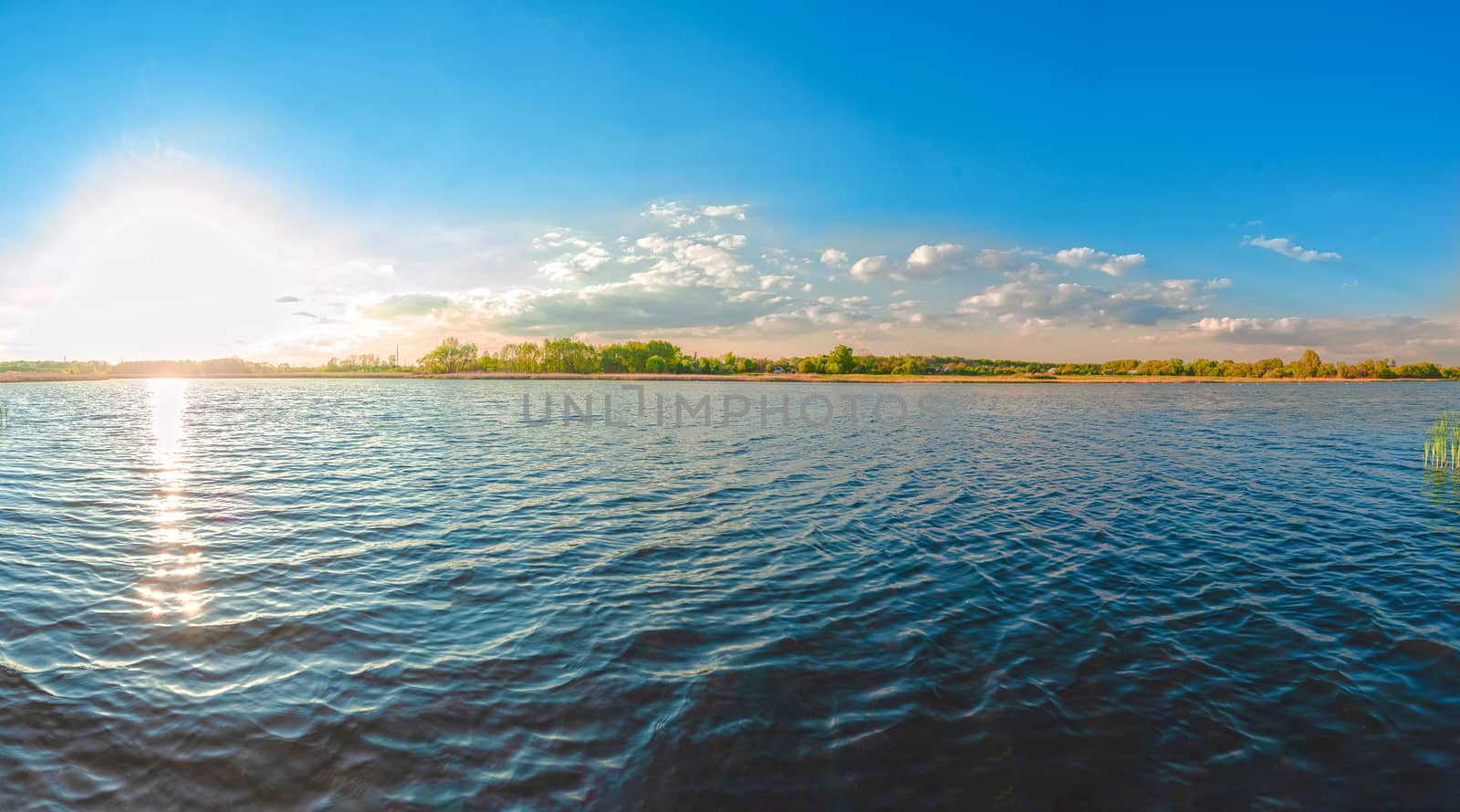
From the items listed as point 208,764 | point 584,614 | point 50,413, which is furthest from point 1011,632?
point 50,413

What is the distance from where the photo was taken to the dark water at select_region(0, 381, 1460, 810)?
7039 millimetres

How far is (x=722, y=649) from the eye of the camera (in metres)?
10.1

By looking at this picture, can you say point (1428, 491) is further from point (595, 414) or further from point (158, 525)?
point (595, 414)

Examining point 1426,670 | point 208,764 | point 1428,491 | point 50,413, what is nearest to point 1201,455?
point 1428,491

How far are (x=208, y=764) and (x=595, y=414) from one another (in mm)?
62661

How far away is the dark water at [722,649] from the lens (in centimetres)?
704

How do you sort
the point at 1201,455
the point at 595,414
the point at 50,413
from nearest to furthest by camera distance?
1. the point at 1201,455
2. the point at 50,413
3. the point at 595,414

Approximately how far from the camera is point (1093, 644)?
10.5 m

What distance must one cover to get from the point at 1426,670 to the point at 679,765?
38.7 ft

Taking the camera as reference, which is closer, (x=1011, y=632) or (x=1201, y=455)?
(x=1011, y=632)

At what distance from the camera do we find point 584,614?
37.6 feet

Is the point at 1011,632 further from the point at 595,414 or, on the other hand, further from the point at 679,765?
the point at 595,414

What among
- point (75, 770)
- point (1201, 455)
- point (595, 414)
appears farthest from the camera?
point (595, 414)

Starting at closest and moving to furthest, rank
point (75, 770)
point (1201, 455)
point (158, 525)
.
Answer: point (75, 770)
point (158, 525)
point (1201, 455)
